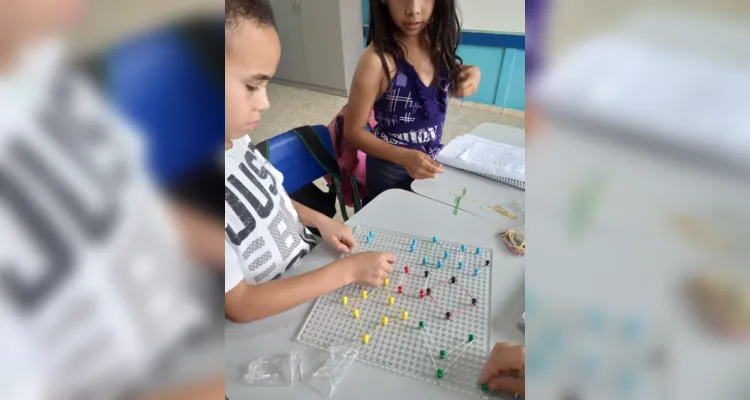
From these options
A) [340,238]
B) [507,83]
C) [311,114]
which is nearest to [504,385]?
[340,238]

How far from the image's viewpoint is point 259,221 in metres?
0.92

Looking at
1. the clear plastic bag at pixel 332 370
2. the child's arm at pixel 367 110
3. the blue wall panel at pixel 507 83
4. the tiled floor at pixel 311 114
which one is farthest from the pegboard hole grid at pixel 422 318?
the blue wall panel at pixel 507 83

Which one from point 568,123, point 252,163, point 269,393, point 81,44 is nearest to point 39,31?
point 81,44

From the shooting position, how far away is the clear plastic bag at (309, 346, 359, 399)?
661mm

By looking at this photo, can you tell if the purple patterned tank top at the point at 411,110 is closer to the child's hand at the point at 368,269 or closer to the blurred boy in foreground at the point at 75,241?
the child's hand at the point at 368,269

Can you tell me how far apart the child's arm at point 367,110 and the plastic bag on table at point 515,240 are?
43cm

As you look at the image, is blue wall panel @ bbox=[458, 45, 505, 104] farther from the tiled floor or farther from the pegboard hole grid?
the pegboard hole grid

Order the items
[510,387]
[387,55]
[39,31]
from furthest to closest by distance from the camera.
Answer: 1. [387,55]
2. [510,387]
3. [39,31]

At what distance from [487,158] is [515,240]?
0.40 meters

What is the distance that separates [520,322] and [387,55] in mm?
948

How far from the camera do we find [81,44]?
0.13 meters

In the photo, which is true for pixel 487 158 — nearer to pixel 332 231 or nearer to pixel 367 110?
pixel 367 110

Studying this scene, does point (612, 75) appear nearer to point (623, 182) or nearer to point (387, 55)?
point (623, 182)

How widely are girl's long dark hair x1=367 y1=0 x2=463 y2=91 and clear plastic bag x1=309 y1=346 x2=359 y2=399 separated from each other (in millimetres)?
944
